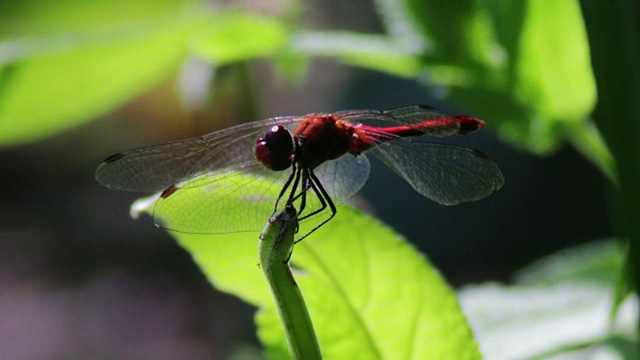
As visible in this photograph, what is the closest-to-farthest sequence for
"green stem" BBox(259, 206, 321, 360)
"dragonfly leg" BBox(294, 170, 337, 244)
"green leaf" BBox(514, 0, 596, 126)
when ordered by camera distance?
"green stem" BBox(259, 206, 321, 360), "dragonfly leg" BBox(294, 170, 337, 244), "green leaf" BBox(514, 0, 596, 126)

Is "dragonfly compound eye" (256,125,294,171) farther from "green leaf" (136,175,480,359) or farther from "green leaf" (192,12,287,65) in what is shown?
"green leaf" (136,175,480,359)

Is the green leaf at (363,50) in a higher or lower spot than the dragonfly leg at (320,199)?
higher

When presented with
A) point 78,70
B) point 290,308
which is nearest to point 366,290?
point 290,308

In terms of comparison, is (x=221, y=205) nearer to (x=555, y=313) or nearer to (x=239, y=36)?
(x=239, y=36)

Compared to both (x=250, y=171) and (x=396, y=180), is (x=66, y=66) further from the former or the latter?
(x=396, y=180)

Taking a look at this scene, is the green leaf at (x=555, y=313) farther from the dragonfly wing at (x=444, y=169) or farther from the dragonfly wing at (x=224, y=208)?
the dragonfly wing at (x=224, y=208)

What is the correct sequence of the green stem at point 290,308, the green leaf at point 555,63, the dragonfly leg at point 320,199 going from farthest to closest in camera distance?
1. the green leaf at point 555,63
2. the dragonfly leg at point 320,199
3. the green stem at point 290,308

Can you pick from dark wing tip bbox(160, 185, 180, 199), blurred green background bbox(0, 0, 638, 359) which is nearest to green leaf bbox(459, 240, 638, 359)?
blurred green background bbox(0, 0, 638, 359)

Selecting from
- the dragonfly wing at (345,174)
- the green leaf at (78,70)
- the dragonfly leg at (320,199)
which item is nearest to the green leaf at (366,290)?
the dragonfly leg at (320,199)
